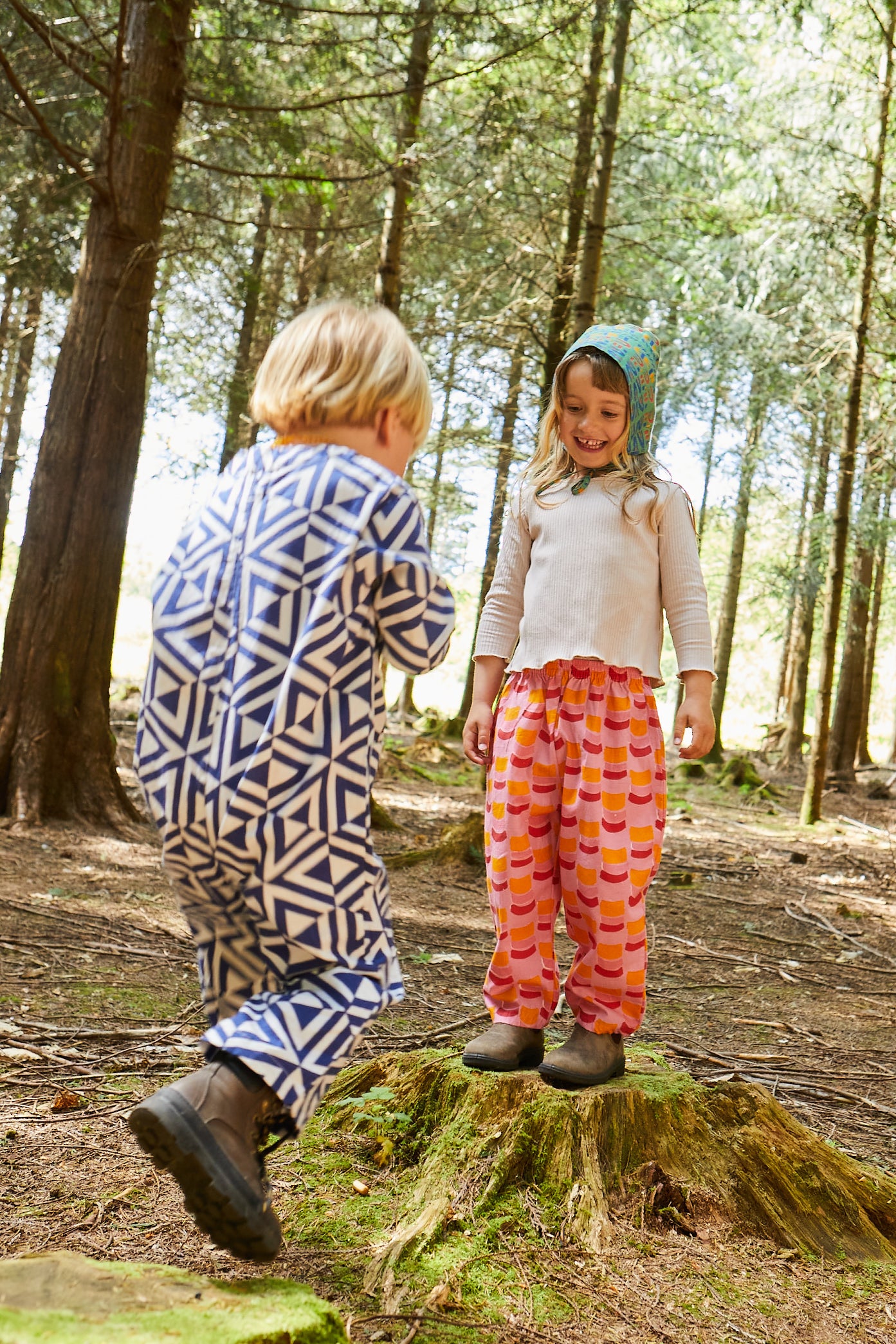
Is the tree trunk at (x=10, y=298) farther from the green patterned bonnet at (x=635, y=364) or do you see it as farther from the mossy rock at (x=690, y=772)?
the mossy rock at (x=690, y=772)

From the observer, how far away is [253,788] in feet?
5.61

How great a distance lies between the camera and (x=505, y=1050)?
256cm

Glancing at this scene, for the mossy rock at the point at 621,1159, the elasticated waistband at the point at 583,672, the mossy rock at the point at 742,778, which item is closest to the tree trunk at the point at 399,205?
the elasticated waistband at the point at 583,672

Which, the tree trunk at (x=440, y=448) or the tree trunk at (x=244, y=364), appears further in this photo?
the tree trunk at (x=244, y=364)

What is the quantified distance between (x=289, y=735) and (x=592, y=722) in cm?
111

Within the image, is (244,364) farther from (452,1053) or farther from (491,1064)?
(491,1064)

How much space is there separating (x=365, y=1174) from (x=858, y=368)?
383 inches

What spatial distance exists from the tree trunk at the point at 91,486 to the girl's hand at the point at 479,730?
411 cm

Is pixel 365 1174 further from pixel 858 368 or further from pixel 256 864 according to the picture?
pixel 858 368

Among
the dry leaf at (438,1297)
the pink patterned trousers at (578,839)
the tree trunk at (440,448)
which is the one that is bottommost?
the dry leaf at (438,1297)

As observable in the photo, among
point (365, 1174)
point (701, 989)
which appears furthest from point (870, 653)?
point (365, 1174)

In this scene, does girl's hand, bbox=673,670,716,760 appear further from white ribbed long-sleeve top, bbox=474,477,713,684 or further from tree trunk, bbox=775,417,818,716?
tree trunk, bbox=775,417,818,716

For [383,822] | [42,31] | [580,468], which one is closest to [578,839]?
[580,468]

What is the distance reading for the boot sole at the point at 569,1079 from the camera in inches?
96.0
